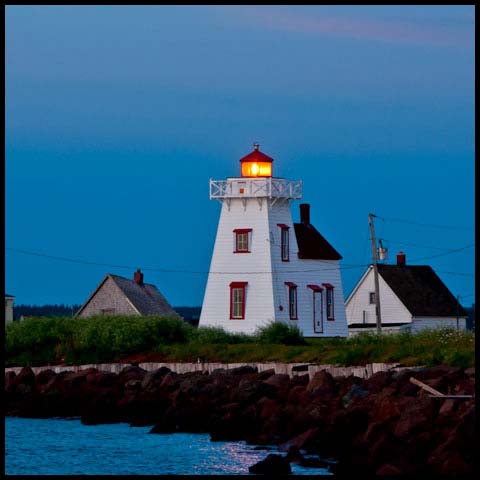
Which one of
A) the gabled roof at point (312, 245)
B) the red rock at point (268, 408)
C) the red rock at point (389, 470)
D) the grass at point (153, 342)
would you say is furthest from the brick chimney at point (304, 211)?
the red rock at point (389, 470)

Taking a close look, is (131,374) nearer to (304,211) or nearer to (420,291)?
(304,211)

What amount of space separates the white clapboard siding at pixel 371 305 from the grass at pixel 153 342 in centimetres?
1464

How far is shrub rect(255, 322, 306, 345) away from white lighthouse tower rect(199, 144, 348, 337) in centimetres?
409

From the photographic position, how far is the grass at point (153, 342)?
34062mm

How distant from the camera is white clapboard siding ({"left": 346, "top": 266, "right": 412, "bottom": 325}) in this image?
54125 mm

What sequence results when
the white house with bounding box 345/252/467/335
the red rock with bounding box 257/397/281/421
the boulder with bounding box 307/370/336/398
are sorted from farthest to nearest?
the white house with bounding box 345/252/467/335 → the boulder with bounding box 307/370/336/398 → the red rock with bounding box 257/397/281/421

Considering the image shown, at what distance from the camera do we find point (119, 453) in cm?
2559

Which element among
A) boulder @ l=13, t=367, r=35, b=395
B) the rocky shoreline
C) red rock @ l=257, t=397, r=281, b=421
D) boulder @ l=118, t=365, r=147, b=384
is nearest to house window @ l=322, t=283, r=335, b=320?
boulder @ l=118, t=365, r=147, b=384

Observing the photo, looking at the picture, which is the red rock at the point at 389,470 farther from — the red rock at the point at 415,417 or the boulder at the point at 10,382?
the boulder at the point at 10,382

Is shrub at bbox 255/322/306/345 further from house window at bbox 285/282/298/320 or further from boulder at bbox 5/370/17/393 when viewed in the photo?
boulder at bbox 5/370/17/393

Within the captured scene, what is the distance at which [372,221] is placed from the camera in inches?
1689

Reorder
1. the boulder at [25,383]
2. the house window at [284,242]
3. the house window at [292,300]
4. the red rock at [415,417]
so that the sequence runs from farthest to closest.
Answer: the house window at [284,242] < the house window at [292,300] < the boulder at [25,383] < the red rock at [415,417]

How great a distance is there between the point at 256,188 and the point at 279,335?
292 inches

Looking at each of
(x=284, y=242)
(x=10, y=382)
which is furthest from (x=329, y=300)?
(x=10, y=382)
